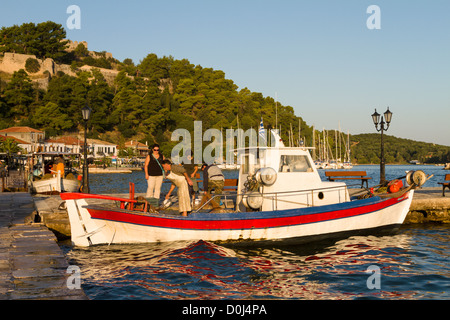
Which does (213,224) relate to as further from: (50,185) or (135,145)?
(135,145)

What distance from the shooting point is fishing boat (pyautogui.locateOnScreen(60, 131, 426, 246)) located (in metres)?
11.9

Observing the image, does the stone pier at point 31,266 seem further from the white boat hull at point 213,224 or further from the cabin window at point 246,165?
the cabin window at point 246,165

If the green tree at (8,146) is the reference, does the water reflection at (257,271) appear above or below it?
below

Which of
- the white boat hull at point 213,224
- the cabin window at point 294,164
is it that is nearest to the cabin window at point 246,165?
the cabin window at point 294,164

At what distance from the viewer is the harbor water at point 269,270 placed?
28.8 ft

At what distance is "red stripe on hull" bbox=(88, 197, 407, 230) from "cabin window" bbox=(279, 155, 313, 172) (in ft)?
5.12

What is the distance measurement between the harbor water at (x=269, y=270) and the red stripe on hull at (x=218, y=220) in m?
0.59

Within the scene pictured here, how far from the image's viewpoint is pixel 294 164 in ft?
43.9

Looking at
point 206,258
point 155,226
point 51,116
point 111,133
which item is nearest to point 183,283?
point 206,258

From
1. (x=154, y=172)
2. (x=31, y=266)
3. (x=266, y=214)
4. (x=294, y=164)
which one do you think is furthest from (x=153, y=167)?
(x=31, y=266)

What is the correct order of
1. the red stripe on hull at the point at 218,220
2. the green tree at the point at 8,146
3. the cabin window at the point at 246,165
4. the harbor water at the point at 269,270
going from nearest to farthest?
the harbor water at the point at 269,270 < the red stripe on hull at the point at 218,220 < the cabin window at the point at 246,165 < the green tree at the point at 8,146

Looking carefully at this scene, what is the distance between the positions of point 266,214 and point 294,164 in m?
2.03

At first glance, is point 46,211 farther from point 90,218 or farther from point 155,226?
point 155,226

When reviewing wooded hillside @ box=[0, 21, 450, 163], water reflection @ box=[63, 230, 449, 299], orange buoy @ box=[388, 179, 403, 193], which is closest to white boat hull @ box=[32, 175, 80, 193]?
water reflection @ box=[63, 230, 449, 299]
